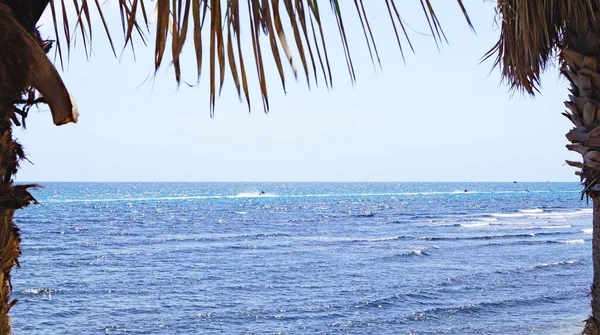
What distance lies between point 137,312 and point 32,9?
16871 millimetres

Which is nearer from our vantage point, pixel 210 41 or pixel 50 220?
pixel 210 41

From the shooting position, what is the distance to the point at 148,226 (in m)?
47.8

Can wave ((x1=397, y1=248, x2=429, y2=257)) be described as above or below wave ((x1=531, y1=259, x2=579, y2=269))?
below

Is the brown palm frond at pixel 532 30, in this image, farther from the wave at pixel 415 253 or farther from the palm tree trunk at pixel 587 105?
the wave at pixel 415 253

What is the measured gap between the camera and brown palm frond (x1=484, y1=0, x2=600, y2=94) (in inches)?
138

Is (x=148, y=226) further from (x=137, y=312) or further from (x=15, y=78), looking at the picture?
(x=15, y=78)

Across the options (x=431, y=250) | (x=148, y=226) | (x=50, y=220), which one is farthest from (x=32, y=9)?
(x=50, y=220)

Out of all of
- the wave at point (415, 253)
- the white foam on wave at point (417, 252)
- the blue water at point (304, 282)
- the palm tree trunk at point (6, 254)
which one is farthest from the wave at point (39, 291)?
the palm tree trunk at point (6, 254)

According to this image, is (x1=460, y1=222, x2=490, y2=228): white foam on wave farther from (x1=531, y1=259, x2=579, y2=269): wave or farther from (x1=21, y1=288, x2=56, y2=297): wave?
(x1=21, y1=288, x2=56, y2=297): wave

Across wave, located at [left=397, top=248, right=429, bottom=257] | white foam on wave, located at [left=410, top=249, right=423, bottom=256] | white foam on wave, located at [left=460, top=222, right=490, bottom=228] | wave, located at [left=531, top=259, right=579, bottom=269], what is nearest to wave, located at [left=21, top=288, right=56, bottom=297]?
wave, located at [left=397, top=248, right=429, bottom=257]

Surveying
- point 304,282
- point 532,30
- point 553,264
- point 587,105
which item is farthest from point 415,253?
point 532,30

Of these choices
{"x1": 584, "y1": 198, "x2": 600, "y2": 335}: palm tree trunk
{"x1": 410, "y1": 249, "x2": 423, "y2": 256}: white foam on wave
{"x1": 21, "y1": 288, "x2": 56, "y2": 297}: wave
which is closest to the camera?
{"x1": 584, "y1": 198, "x2": 600, "y2": 335}: palm tree trunk

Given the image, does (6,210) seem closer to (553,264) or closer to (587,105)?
(587,105)

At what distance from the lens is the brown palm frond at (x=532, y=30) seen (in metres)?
3.49
